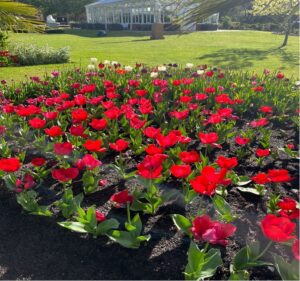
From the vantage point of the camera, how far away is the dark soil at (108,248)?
1.92 m

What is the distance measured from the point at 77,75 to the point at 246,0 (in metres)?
4.11

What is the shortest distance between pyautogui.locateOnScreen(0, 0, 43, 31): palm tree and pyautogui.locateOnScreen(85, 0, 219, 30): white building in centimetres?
2655

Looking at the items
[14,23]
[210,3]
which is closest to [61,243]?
[210,3]

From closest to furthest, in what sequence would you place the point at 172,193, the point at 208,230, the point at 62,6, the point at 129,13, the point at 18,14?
1. the point at 208,230
2. the point at 172,193
3. the point at 18,14
4. the point at 129,13
5. the point at 62,6

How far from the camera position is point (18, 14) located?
502 cm

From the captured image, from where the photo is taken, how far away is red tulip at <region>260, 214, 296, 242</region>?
4.57ft

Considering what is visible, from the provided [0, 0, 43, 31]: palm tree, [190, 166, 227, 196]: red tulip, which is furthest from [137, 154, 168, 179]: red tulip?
[0, 0, 43, 31]: palm tree

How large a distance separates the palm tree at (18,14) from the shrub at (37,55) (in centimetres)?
649

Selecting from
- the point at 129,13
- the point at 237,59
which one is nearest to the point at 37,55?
the point at 237,59

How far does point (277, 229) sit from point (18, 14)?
15.7ft

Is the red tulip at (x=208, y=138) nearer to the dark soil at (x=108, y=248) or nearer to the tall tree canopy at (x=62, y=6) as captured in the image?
the dark soil at (x=108, y=248)

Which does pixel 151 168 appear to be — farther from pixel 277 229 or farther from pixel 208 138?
pixel 277 229

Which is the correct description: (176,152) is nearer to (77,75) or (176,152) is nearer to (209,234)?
(209,234)

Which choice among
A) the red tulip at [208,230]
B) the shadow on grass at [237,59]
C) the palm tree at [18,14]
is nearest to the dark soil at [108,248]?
the red tulip at [208,230]
